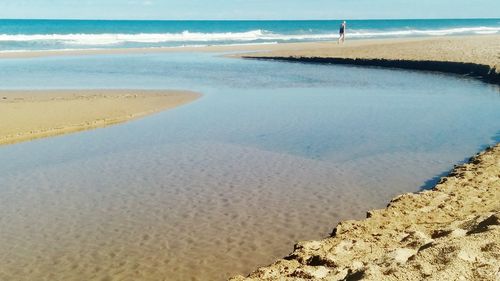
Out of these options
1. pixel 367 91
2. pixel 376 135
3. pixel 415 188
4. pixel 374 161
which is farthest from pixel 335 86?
pixel 415 188

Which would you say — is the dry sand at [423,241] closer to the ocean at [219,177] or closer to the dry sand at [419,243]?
the dry sand at [419,243]

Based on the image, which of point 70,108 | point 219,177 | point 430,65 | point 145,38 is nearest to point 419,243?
point 219,177

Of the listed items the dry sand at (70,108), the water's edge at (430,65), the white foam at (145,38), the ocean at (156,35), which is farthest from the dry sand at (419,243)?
the white foam at (145,38)

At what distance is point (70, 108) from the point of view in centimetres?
1625

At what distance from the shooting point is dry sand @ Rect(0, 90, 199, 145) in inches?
531

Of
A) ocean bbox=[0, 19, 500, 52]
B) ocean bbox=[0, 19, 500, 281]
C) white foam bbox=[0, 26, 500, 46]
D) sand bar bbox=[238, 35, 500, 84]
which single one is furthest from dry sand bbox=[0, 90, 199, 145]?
white foam bbox=[0, 26, 500, 46]

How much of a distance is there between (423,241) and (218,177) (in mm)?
4852

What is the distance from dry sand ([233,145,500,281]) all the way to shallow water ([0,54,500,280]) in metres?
0.69

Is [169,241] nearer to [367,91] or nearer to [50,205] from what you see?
[50,205]

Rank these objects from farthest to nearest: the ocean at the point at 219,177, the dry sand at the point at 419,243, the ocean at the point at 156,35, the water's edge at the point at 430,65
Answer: the ocean at the point at 156,35
the water's edge at the point at 430,65
the ocean at the point at 219,177
the dry sand at the point at 419,243

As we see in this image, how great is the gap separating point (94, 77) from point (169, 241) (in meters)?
20.1

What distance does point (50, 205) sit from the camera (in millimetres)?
8078

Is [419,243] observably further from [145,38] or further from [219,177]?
[145,38]

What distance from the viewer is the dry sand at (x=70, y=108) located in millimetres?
13492
